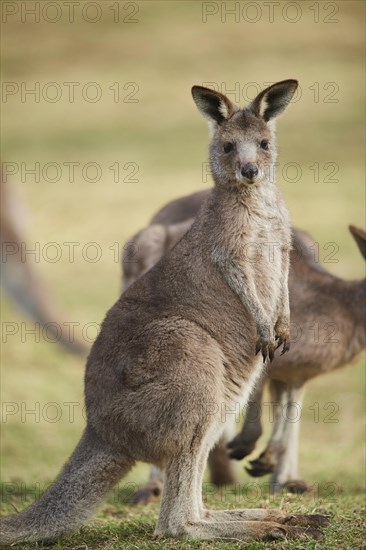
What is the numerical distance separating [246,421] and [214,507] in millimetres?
890

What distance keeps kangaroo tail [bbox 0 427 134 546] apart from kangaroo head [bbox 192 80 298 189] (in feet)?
4.97

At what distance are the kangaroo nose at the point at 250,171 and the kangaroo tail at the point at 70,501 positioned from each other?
1466 millimetres

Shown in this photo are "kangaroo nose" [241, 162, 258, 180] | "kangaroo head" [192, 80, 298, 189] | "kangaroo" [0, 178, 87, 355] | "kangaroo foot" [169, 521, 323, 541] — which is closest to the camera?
"kangaroo foot" [169, 521, 323, 541]

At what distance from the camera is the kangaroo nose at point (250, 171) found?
541 centimetres

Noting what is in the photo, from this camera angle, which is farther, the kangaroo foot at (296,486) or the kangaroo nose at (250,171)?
the kangaroo foot at (296,486)

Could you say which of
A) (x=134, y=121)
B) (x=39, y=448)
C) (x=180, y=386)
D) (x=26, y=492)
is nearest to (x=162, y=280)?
(x=180, y=386)

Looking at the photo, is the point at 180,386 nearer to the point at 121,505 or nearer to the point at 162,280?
the point at 162,280

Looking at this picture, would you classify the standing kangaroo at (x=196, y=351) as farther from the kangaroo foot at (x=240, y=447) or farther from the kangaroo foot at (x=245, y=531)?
the kangaroo foot at (x=240, y=447)

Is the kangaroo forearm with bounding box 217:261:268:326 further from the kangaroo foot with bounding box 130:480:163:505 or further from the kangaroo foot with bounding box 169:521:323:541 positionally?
the kangaroo foot with bounding box 130:480:163:505

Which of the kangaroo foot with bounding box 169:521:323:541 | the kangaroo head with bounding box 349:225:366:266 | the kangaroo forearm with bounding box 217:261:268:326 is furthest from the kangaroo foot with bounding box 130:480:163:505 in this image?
the kangaroo head with bounding box 349:225:366:266

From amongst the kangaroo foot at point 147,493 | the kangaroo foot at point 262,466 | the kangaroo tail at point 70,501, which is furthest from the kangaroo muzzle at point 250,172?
the kangaroo foot at point 147,493

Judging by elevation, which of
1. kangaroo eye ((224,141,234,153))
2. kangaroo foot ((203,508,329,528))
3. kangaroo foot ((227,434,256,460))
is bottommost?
kangaroo foot ((203,508,329,528))

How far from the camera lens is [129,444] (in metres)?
5.11

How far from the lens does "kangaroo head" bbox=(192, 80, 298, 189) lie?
5520 millimetres
